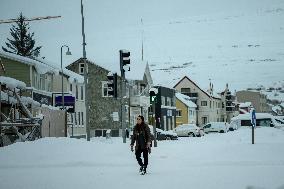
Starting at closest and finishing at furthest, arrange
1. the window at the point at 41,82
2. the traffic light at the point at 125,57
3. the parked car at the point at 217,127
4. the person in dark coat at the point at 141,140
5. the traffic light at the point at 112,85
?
the person in dark coat at the point at 141,140 → the traffic light at the point at 112,85 → the traffic light at the point at 125,57 → the window at the point at 41,82 → the parked car at the point at 217,127

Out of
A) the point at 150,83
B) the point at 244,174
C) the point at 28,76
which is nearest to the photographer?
the point at 244,174

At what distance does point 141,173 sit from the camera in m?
13.3

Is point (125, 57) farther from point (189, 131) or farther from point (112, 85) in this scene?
point (189, 131)

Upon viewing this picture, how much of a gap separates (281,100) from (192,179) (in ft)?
634

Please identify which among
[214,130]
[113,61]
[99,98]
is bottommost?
[214,130]

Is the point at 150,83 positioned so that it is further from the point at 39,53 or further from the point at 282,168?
the point at 282,168

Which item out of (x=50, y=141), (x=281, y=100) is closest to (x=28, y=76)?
(x=50, y=141)

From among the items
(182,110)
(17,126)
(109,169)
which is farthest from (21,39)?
(109,169)

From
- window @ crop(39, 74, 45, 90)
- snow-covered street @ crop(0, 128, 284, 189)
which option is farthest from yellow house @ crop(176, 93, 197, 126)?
snow-covered street @ crop(0, 128, 284, 189)

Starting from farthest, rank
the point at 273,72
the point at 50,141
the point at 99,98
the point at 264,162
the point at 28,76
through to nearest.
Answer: the point at 273,72 → the point at 99,98 → the point at 28,76 → the point at 50,141 → the point at 264,162

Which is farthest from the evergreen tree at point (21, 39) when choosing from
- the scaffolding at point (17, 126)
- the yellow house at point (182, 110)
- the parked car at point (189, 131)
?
the scaffolding at point (17, 126)

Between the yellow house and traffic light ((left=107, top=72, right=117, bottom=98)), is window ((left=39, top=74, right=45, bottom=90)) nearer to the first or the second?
traffic light ((left=107, top=72, right=117, bottom=98))

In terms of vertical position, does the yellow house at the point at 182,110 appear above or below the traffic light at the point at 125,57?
below

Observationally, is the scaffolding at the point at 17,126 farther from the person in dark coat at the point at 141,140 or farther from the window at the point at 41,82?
the window at the point at 41,82
